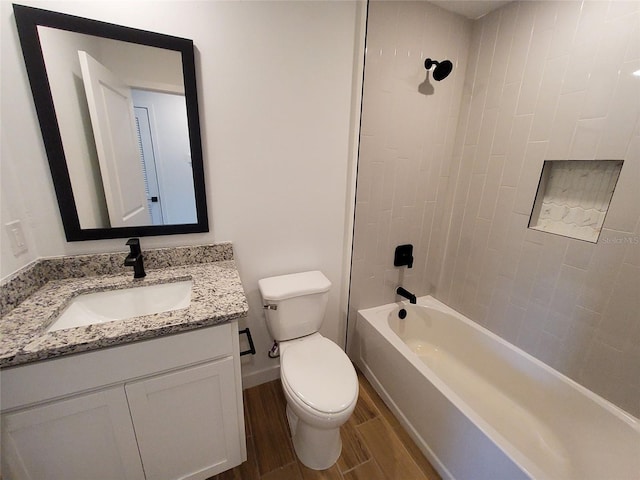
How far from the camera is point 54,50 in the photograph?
3.06ft

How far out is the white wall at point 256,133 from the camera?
962 mm

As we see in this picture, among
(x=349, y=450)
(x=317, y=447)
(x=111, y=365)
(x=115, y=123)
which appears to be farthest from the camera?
(x=349, y=450)

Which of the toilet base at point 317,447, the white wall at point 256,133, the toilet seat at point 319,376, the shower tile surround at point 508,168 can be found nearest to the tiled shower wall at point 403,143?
the shower tile surround at point 508,168

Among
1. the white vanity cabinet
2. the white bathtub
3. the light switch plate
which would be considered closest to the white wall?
the light switch plate

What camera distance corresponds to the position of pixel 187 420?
981mm

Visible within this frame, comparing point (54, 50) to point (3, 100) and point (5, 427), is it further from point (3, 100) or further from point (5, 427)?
point (5, 427)

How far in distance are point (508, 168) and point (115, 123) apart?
196 cm

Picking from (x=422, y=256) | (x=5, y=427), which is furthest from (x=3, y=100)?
(x=422, y=256)

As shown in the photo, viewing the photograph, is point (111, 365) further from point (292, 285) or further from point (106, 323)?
point (292, 285)

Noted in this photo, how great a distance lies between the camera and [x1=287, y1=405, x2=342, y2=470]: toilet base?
1187mm

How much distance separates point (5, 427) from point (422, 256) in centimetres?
205

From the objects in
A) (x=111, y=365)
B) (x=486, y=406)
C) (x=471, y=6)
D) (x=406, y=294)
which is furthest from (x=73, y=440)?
(x=471, y=6)

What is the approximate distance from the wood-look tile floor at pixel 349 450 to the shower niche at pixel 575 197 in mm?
1337

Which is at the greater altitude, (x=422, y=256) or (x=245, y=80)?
(x=245, y=80)
